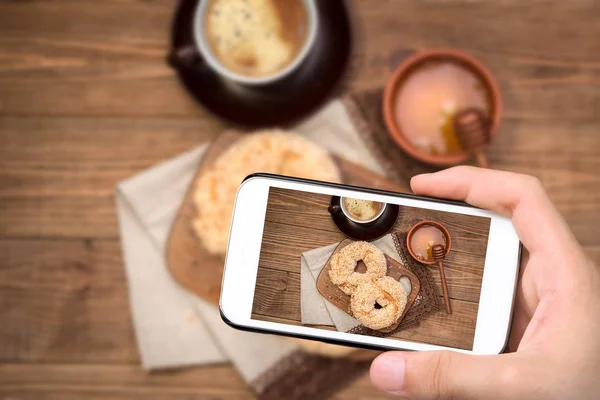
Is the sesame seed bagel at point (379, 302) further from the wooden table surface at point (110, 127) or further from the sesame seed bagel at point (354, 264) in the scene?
the wooden table surface at point (110, 127)

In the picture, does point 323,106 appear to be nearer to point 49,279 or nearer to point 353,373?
point 353,373

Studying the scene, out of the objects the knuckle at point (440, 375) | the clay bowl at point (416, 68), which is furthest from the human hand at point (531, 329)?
the clay bowl at point (416, 68)

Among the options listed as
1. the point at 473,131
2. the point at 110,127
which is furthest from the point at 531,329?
the point at 110,127

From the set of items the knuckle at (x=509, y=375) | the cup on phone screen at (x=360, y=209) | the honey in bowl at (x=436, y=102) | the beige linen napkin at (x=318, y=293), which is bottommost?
the beige linen napkin at (x=318, y=293)

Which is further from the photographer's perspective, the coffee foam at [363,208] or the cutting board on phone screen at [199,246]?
the cutting board on phone screen at [199,246]

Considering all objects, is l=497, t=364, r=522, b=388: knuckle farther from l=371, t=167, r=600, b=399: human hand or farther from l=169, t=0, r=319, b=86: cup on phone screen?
l=169, t=0, r=319, b=86: cup on phone screen

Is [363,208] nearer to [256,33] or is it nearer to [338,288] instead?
[338,288]

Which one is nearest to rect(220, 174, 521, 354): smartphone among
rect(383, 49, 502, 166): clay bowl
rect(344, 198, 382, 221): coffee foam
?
rect(344, 198, 382, 221): coffee foam
